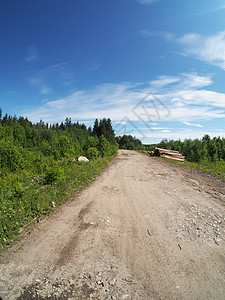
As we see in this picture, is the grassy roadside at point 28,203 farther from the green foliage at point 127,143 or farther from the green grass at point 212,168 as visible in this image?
the green foliage at point 127,143

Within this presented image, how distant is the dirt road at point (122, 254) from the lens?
7.80 feet

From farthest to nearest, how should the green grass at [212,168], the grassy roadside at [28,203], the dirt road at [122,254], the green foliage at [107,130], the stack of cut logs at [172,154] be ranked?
the green foliage at [107,130], the stack of cut logs at [172,154], the green grass at [212,168], the grassy roadside at [28,203], the dirt road at [122,254]

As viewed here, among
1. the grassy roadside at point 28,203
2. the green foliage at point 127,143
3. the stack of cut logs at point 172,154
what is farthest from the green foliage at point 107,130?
the grassy roadside at point 28,203

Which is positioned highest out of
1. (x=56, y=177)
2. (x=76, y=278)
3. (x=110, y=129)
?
(x=110, y=129)

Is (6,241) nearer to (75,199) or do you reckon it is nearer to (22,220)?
(22,220)

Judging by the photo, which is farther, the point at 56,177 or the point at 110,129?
the point at 110,129

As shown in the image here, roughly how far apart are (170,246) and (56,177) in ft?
18.2

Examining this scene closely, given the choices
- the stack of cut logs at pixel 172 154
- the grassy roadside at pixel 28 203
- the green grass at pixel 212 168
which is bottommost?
the grassy roadside at pixel 28 203

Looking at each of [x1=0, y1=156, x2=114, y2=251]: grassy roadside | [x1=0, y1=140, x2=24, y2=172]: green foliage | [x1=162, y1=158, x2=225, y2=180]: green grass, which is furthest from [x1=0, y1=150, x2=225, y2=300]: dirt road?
[x1=0, y1=140, x2=24, y2=172]: green foliage

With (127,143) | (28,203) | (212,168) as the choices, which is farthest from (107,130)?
(28,203)

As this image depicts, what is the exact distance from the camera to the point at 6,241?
333 cm

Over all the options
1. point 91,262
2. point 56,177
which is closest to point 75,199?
point 56,177

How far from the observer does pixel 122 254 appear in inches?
121

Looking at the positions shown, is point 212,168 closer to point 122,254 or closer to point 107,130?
point 122,254
